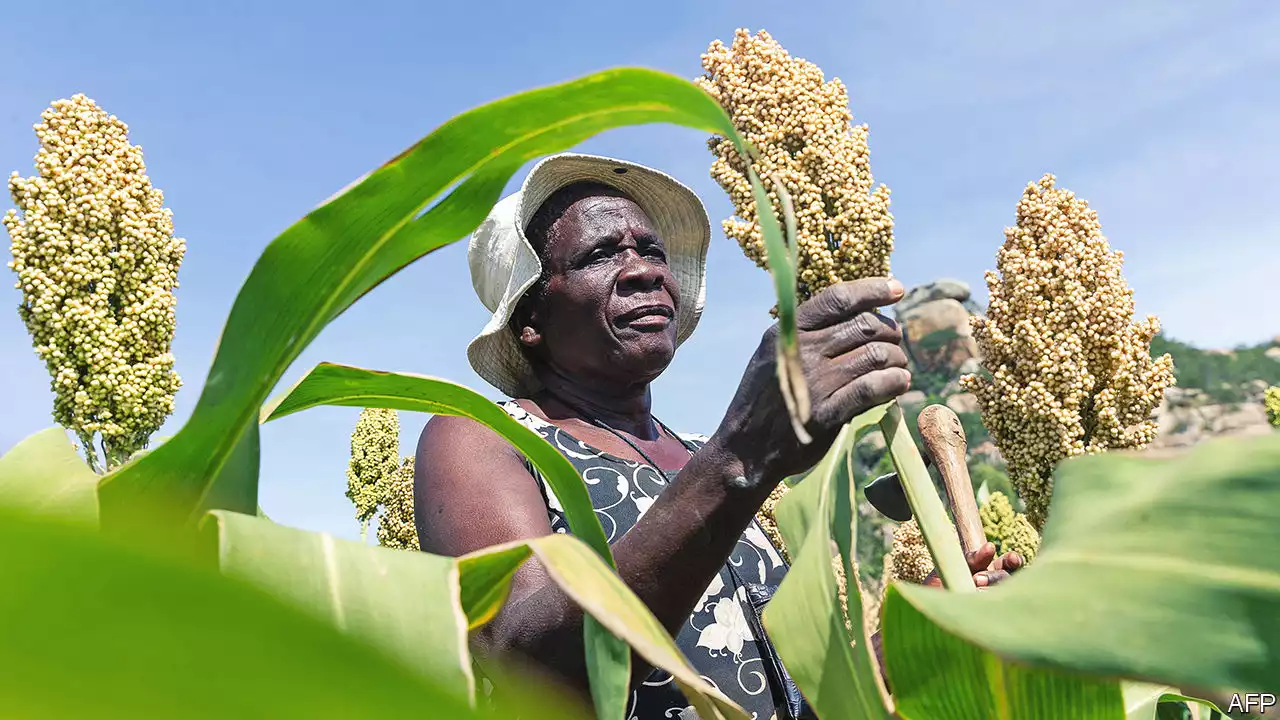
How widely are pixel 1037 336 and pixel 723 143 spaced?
226 centimetres

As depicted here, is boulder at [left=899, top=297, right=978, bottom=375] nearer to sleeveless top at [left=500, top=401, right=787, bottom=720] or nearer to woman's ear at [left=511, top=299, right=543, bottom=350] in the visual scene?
woman's ear at [left=511, top=299, right=543, bottom=350]

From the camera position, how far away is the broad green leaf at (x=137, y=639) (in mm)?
149

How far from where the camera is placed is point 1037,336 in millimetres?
3285

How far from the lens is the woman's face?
1805 millimetres

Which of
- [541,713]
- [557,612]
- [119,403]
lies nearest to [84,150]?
[119,403]

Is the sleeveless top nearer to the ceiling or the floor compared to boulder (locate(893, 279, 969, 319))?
nearer to the floor

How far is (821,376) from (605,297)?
100 cm

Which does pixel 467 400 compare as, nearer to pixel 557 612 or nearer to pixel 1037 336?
pixel 557 612

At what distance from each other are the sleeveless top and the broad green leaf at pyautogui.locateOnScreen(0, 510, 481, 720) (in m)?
1.14

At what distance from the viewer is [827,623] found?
1.64 feet

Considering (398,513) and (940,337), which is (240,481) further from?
(940,337)

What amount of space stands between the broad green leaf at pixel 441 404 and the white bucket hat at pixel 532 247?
119 centimetres

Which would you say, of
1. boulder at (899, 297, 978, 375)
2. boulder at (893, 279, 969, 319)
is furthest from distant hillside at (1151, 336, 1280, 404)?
boulder at (893, 279, 969, 319)

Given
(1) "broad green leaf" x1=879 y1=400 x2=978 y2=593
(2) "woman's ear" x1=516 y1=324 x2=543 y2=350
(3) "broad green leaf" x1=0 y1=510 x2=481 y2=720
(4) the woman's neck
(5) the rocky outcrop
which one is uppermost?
(5) the rocky outcrop
